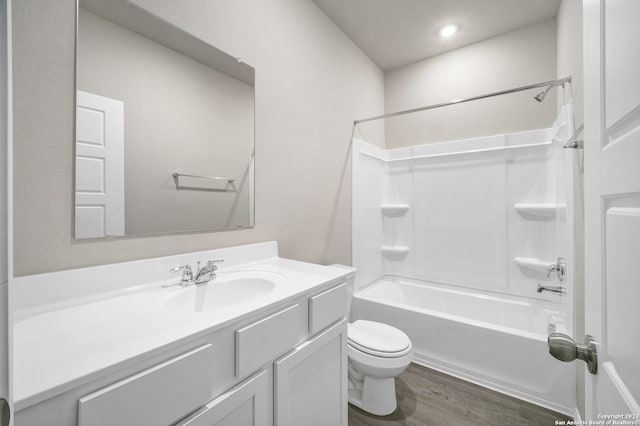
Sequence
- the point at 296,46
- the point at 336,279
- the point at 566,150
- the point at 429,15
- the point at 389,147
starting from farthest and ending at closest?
the point at 389,147 < the point at 429,15 < the point at 296,46 < the point at 566,150 < the point at 336,279

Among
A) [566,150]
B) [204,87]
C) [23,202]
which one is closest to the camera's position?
[23,202]

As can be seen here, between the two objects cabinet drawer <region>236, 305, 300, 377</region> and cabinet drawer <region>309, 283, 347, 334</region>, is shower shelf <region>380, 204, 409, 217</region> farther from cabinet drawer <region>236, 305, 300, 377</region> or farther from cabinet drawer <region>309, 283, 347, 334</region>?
cabinet drawer <region>236, 305, 300, 377</region>

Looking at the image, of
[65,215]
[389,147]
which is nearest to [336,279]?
[65,215]

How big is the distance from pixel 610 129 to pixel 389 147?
2685 millimetres

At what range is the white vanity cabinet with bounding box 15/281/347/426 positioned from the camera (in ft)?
1.83

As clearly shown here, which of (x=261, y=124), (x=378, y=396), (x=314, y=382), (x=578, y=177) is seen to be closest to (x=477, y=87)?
(x=578, y=177)

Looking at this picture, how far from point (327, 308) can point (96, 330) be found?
78 centimetres

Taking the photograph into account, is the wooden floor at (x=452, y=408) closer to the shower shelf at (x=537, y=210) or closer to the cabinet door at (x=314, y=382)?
the cabinet door at (x=314, y=382)

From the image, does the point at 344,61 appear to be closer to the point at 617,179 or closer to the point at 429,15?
the point at 429,15

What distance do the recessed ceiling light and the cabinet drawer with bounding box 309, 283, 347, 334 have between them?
2.45m

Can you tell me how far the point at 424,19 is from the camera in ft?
7.36

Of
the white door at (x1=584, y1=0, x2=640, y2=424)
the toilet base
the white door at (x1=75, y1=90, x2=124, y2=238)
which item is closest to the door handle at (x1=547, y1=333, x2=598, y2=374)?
the white door at (x1=584, y1=0, x2=640, y2=424)

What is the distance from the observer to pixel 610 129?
505 mm

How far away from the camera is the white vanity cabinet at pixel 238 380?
557 millimetres
